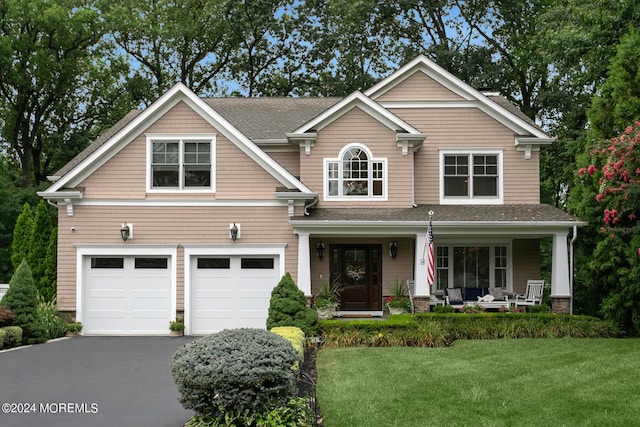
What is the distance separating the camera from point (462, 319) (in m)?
16.5

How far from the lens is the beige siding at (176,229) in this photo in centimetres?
1831

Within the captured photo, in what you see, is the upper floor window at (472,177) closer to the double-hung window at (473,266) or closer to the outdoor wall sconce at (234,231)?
the double-hung window at (473,266)

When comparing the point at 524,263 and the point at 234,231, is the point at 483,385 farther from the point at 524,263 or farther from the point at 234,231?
the point at 524,263

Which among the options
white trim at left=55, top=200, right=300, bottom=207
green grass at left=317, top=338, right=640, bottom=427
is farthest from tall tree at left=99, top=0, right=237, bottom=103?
green grass at left=317, top=338, right=640, bottom=427

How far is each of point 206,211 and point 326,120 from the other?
13.9 feet

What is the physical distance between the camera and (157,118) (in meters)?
18.4

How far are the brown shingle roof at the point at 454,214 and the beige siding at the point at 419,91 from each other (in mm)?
3317

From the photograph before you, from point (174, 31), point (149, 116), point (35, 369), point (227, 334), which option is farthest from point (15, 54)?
point (227, 334)

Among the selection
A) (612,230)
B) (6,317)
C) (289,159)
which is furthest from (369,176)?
(6,317)

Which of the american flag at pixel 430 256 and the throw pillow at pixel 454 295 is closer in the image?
the american flag at pixel 430 256

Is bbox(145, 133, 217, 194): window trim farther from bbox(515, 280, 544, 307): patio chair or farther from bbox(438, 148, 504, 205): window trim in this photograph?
bbox(515, 280, 544, 307): patio chair

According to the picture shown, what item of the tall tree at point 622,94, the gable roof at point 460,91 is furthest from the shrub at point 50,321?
the tall tree at point 622,94

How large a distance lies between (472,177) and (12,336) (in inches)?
509

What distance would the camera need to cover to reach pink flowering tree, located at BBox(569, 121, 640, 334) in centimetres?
1416
